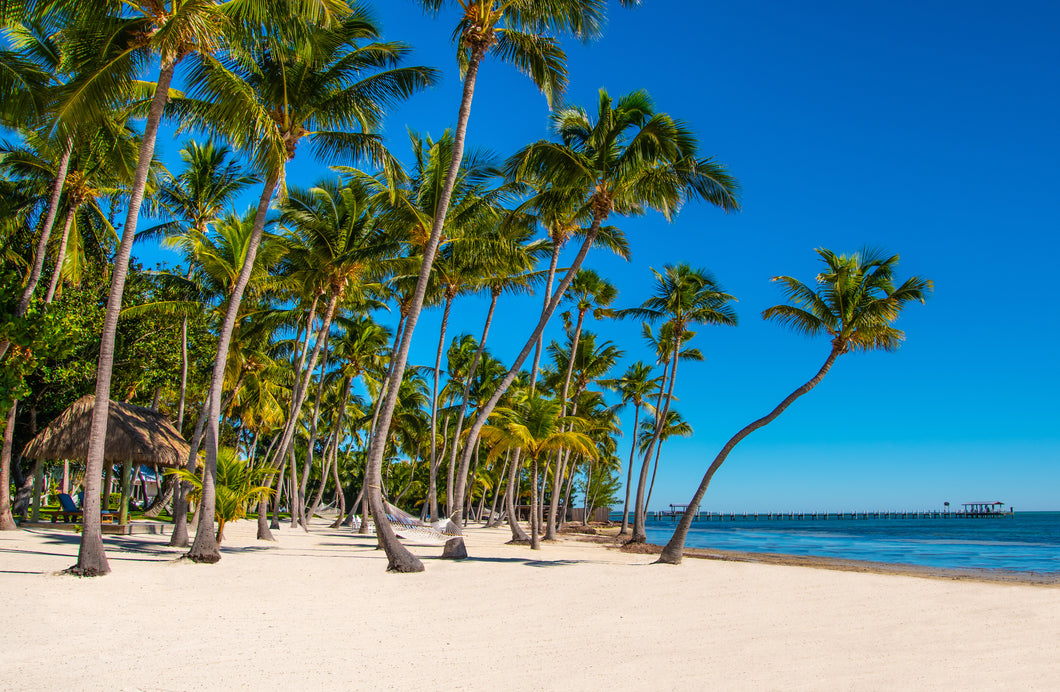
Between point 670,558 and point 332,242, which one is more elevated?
point 332,242

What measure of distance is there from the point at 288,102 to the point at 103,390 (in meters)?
5.94

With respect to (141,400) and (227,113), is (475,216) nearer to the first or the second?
(227,113)

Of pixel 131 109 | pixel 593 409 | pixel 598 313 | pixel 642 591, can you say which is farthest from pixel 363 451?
pixel 642 591

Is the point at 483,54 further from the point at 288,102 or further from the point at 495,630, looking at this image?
the point at 495,630

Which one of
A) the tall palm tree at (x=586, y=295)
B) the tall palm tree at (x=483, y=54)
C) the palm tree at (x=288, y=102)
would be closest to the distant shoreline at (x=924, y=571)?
the tall palm tree at (x=586, y=295)

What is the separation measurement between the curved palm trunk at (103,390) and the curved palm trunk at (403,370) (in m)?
3.98

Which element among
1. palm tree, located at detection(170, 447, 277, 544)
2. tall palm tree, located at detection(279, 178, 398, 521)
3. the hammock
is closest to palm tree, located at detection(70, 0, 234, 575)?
palm tree, located at detection(170, 447, 277, 544)

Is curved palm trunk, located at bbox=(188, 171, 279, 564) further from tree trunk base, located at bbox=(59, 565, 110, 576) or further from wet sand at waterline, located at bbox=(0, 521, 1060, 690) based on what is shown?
tree trunk base, located at bbox=(59, 565, 110, 576)

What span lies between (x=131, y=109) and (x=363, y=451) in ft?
124

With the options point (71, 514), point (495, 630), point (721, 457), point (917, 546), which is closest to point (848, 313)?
point (721, 457)

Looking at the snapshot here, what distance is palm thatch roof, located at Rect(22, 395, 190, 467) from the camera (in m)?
15.7

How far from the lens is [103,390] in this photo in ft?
31.0

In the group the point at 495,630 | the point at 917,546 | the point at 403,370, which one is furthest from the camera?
the point at 917,546

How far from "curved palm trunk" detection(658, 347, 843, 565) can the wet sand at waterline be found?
8.46 ft
